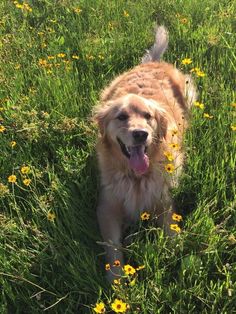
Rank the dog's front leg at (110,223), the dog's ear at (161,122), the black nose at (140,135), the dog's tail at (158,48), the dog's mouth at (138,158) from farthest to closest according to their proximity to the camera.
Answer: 1. the dog's tail at (158,48)
2. the dog's ear at (161,122)
3. the dog's mouth at (138,158)
4. the black nose at (140,135)
5. the dog's front leg at (110,223)

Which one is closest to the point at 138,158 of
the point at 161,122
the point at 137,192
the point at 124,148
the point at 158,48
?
the point at 124,148

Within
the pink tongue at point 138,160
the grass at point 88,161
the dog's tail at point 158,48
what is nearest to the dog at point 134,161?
the pink tongue at point 138,160

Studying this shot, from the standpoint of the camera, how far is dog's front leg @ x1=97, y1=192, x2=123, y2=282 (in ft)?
8.75

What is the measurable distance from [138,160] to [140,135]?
0.20 meters

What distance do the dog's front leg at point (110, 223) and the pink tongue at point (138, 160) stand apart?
323 mm

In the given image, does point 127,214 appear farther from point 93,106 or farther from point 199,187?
point 93,106

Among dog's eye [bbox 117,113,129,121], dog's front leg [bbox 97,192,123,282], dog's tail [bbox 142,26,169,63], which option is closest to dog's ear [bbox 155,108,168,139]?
dog's eye [bbox 117,113,129,121]

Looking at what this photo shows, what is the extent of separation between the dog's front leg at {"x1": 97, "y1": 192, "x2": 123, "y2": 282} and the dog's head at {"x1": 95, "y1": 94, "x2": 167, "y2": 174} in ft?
1.08

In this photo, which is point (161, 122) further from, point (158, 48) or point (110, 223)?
point (158, 48)

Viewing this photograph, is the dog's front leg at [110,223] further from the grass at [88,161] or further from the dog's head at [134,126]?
the dog's head at [134,126]

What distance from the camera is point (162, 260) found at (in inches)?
95.1

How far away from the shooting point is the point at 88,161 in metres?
3.41

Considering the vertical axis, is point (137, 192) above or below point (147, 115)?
below

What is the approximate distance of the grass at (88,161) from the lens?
2383mm
